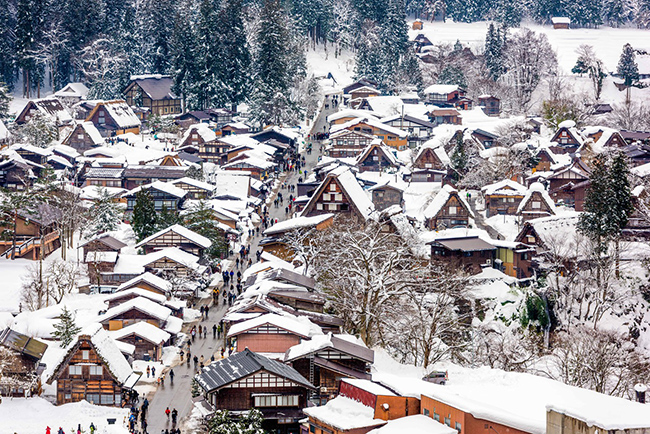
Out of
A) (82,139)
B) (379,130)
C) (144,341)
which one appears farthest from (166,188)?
(379,130)

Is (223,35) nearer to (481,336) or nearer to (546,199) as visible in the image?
(546,199)

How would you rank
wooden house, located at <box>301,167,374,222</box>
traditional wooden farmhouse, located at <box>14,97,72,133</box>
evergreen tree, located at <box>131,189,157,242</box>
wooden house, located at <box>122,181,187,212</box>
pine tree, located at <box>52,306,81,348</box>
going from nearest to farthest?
pine tree, located at <box>52,306,81,348</box>, evergreen tree, located at <box>131,189,157,242</box>, wooden house, located at <box>301,167,374,222</box>, wooden house, located at <box>122,181,187,212</box>, traditional wooden farmhouse, located at <box>14,97,72,133</box>

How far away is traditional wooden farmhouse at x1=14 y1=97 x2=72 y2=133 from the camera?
82.0 meters

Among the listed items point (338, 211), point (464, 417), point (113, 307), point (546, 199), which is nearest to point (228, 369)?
point (464, 417)

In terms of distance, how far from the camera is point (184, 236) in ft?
173

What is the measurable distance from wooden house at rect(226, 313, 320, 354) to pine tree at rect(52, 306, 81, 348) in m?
7.59

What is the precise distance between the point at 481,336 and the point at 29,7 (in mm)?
60776

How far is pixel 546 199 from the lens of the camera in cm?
5894

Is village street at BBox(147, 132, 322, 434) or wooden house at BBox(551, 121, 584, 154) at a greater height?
wooden house at BBox(551, 121, 584, 154)

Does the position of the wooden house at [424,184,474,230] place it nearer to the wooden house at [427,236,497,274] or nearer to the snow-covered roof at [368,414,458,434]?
the wooden house at [427,236,497,274]

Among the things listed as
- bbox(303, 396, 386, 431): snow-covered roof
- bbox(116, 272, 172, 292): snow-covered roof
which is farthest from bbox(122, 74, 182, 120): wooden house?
bbox(303, 396, 386, 431): snow-covered roof

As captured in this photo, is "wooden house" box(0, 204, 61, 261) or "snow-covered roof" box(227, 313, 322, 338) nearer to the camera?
"snow-covered roof" box(227, 313, 322, 338)

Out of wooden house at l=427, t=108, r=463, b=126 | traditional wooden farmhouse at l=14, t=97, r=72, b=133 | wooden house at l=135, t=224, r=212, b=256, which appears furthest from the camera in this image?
wooden house at l=427, t=108, r=463, b=126

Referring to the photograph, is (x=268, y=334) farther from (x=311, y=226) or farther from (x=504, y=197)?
(x=504, y=197)
